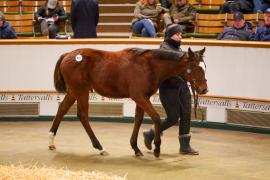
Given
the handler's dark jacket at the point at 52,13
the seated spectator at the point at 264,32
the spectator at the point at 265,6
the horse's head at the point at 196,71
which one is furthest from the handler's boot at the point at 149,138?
the handler's dark jacket at the point at 52,13

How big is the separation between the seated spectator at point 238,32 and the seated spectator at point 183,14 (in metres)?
1.88

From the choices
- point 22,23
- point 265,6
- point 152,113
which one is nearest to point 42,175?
point 152,113

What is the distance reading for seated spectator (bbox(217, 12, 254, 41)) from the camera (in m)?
13.0

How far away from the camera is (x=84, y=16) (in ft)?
45.9

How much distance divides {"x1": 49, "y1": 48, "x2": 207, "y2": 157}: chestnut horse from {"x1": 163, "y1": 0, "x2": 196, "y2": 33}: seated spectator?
5.10 meters

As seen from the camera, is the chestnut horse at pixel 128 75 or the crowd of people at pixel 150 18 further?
the crowd of people at pixel 150 18

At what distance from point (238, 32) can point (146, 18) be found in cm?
276

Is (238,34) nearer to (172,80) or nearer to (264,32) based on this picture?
(264,32)

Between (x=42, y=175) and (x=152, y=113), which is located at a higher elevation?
(x=152, y=113)

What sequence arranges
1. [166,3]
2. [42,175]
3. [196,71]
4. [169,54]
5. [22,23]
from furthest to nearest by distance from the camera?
[22,23] → [166,3] → [169,54] → [196,71] → [42,175]

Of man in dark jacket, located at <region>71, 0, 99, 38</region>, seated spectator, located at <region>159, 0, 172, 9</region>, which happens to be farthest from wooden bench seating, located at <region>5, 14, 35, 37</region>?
seated spectator, located at <region>159, 0, 172, 9</region>

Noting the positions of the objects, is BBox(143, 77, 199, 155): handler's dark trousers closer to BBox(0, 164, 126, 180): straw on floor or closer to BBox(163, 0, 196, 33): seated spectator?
BBox(0, 164, 126, 180): straw on floor

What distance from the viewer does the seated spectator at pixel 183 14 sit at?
15.1 metres

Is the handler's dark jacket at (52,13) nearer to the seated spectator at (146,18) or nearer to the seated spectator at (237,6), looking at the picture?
the seated spectator at (146,18)
